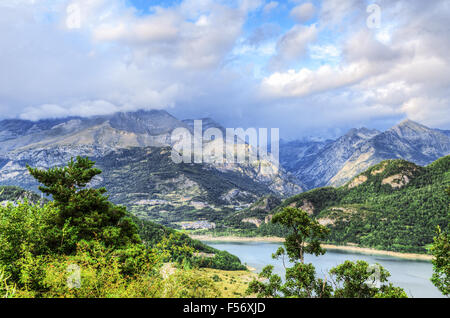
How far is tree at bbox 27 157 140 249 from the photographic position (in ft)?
84.2

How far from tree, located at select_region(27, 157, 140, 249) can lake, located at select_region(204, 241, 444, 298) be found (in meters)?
46.8

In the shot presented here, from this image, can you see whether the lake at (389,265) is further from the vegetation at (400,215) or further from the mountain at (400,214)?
the mountain at (400,214)

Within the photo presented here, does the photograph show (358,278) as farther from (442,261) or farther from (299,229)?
(442,261)

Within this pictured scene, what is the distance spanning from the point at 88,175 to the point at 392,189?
21406 cm

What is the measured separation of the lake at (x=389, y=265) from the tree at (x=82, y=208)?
46.8 metres

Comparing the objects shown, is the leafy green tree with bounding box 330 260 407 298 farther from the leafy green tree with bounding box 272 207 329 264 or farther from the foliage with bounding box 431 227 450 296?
the foliage with bounding box 431 227 450 296

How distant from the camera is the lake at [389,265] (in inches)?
3114

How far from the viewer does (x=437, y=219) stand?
145m

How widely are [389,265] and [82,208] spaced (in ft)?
382

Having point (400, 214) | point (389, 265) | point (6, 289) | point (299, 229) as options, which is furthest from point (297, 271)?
point (400, 214)

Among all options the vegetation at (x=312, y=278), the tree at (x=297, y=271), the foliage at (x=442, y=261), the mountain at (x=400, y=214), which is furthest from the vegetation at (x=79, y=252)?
the mountain at (x=400, y=214)

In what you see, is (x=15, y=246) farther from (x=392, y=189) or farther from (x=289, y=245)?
(x=392, y=189)

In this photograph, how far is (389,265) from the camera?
106m

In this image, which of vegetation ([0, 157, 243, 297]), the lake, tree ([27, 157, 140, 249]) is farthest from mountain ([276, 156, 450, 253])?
vegetation ([0, 157, 243, 297])
